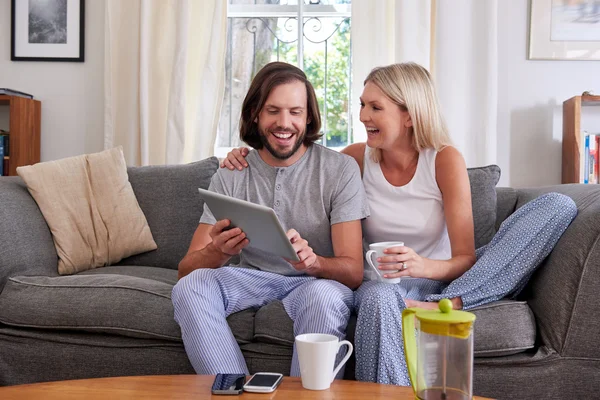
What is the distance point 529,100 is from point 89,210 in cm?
226

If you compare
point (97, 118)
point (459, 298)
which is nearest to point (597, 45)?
point (459, 298)

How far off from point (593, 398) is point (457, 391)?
3.10ft

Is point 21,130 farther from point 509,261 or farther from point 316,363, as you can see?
point 316,363

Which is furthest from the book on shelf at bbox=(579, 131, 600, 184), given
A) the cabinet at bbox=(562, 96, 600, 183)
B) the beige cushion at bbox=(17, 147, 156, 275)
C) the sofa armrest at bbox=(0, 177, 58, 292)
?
the sofa armrest at bbox=(0, 177, 58, 292)

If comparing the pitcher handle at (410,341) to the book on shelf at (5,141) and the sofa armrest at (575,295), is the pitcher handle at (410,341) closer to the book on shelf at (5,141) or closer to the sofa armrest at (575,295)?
the sofa armrest at (575,295)

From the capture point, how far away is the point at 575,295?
169 cm

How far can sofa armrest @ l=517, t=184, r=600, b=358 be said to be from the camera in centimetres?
168

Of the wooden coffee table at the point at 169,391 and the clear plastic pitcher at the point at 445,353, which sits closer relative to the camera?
the clear plastic pitcher at the point at 445,353

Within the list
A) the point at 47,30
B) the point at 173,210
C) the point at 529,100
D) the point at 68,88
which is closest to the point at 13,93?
the point at 68,88

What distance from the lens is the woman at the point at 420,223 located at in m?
1.62

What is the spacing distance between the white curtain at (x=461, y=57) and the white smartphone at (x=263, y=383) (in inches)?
92.0

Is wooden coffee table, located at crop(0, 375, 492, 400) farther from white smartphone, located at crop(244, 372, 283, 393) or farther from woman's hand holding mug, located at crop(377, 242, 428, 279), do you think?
woman's hand holding mug, located at crop(377, 242, 428, 279)

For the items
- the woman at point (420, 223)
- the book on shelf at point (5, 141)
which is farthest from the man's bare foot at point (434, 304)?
the book on shelf at point (5, 141)

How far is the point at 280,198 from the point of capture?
1990 mm
